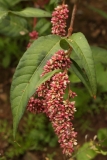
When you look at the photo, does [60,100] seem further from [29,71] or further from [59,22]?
[59,22]

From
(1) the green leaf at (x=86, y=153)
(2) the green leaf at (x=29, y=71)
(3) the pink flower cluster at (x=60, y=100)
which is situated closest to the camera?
(3) the pink flower cluster at (x=60, y=100)

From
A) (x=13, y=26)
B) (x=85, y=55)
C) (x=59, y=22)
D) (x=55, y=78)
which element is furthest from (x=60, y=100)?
(x=13, y=26)

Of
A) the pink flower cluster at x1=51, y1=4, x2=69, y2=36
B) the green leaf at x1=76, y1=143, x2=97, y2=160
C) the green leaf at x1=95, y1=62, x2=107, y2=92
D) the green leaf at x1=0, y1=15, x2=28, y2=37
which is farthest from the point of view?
the green leaf at x1=95, y1=62, x2=107, y2=92

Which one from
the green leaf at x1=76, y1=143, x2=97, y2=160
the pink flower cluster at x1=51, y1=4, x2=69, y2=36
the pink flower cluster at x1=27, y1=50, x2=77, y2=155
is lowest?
the green leaf at x1=76, y1=143, x2=97, y2=160

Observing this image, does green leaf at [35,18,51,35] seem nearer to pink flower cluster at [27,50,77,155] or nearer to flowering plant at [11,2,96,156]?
flowering plant at [11,2,96,156]

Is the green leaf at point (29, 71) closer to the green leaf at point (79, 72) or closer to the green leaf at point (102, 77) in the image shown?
the green leaf at point (79, 72)

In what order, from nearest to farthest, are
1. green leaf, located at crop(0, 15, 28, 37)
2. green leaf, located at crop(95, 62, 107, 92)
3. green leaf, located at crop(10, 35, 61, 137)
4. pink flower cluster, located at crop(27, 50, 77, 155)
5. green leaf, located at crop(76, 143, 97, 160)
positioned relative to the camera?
pink flower cluster, located at crop(27, 50, 77, 155) < green leaf, located at crop(10, 35, 61, 137) < green leaf, located at crop(76, 143, 97, 160) < green leaf, located at crop(0, 15, 28, 37) < green leaf, located at crop(95, 62, 107, 92)

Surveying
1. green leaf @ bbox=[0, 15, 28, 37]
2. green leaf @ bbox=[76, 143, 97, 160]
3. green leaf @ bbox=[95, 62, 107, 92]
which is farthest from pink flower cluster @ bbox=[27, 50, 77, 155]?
green leaf @ bbox=[95, 62, 107, 92]

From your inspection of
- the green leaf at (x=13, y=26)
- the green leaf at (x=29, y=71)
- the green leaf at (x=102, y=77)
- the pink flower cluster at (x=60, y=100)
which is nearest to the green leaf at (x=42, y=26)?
the green leaf at (x=13, y=26)
